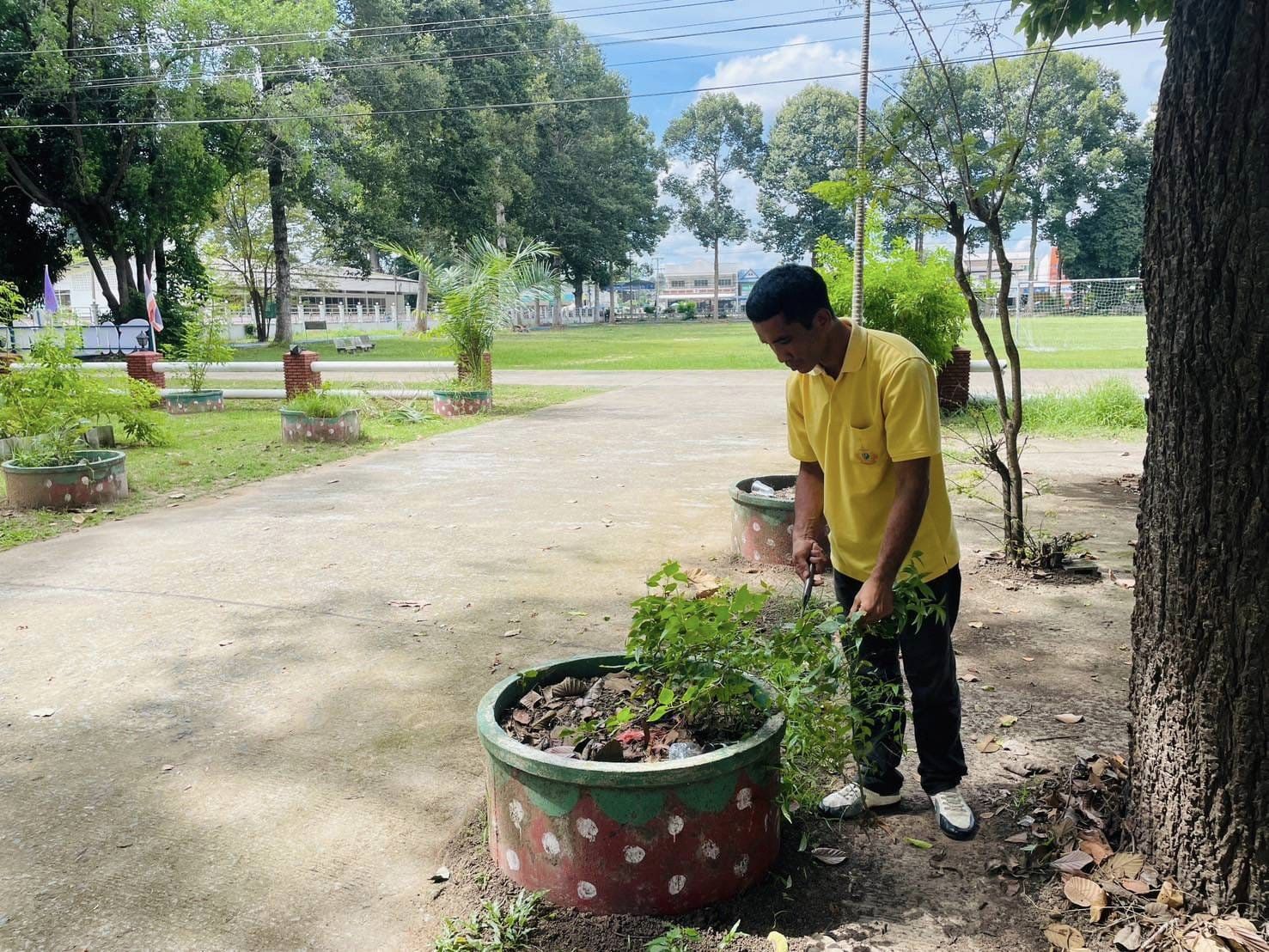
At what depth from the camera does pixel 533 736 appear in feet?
9.00

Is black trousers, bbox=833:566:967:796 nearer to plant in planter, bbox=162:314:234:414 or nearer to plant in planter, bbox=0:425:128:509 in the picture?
plant in planter, bbox=0:425:128:509

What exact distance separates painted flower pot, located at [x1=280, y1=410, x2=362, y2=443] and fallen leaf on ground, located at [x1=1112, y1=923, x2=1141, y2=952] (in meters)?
10.8

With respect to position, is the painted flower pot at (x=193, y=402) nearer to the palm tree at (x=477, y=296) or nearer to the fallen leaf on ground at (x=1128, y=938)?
the palm tree at (x=477, y=296)

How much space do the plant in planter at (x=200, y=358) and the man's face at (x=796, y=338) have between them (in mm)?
14298

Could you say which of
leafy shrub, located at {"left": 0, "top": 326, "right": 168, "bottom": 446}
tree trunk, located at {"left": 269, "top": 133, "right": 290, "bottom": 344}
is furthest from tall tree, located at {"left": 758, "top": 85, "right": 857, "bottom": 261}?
leafy shrub, located at {"left": 0, "top": 326, "right": 168, "bottom": 446}

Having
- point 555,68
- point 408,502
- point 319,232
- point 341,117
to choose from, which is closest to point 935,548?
point 408,502

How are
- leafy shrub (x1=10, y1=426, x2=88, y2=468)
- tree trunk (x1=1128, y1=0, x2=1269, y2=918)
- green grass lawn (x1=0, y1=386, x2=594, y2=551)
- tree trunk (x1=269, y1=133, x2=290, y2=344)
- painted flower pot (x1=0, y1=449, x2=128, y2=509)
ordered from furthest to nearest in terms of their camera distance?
tree trunk (x1=269, y1=133, x2=290, y2=344) → leafy shrub (x1=10, y1=426, x2=88, y2=468) → painted flower pot (x1=0, y1=449, x2=128, y2=509) → green grass lawn (x1=0, y1=386, x2=594, y2=551) → tree trunk (x1=1128, y1=0, x2=1269, y2=918)

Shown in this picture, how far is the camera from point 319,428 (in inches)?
468

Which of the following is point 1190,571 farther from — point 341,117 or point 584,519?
point 341,117

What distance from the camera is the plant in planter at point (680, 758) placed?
7.92 ft

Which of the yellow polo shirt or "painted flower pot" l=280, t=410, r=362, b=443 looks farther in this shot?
"painted flower pot" l=280, t=410, r=362, b=443

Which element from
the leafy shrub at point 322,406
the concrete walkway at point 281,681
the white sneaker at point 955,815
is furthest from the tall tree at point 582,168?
the white sneaker at point 955,815

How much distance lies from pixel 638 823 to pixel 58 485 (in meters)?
7.32

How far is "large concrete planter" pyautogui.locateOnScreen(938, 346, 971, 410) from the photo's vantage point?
13.0m
